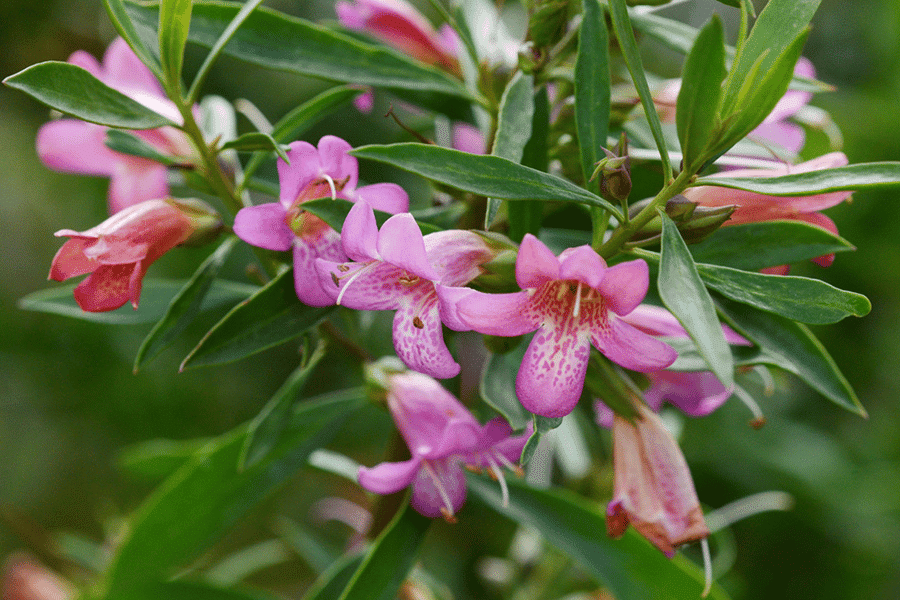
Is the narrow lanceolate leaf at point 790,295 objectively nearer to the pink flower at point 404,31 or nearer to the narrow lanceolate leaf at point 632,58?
the narrow lanceolate leaf at point 632,58

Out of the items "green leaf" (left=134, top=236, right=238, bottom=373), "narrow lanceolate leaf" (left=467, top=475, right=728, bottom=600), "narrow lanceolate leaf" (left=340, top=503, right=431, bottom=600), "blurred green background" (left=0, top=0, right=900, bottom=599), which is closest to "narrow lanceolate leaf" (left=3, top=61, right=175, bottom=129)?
"green leaf" (left=134, top=236, right=238, bottom=373)

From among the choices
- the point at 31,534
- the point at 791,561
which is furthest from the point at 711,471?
the point at 31,534

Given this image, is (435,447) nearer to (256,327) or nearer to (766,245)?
(256,327)

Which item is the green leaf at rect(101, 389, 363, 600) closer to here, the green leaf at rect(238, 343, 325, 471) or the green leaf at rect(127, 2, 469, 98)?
the green leaf at rect(238, 343, 325, 471)

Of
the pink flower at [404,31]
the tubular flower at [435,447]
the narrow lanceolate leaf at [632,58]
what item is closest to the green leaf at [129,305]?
the tubular flower at [435,447]

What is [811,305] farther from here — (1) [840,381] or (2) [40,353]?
(2) [40,353]
